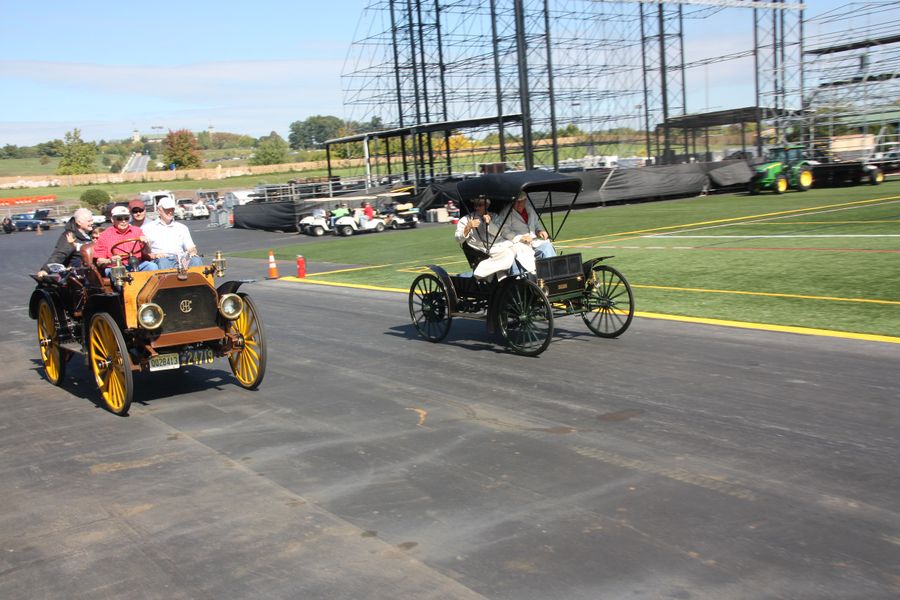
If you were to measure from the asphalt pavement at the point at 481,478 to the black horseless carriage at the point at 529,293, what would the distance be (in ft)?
1.38

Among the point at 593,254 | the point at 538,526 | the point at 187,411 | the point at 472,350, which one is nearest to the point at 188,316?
the point at 187,411

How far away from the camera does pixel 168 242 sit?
9.40 metres

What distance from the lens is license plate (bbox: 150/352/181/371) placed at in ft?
26.6

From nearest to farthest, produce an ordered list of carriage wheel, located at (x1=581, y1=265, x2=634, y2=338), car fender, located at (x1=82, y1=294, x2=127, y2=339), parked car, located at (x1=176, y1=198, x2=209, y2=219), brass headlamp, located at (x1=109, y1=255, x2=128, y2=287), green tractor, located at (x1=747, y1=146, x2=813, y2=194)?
1. brass headlamp, located at (x1=109, y1=255, x2=128, y2=287)
2. car fender, located at (x1=82, y1=294, x2=127, y2=339)
3. carriage wheel, located at (x1=581, y1=265, x2=634, y2=338)
4. green tractor, located at (x1=747, y1=146, x2=813, y2=194)
5. parked car, located at (x1=176, y1=198, x2=209, y2=219)

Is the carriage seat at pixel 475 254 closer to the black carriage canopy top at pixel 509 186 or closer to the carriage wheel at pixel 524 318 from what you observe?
the black carriage canopy top at pixel 509 186

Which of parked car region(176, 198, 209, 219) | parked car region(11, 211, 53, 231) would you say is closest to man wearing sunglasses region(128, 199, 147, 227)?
parked car region(11, 211, 53, 231)

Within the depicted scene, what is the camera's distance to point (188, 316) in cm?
824

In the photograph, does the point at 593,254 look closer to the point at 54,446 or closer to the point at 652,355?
the point at 652,355

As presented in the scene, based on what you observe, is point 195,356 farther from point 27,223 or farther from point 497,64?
point 27,223

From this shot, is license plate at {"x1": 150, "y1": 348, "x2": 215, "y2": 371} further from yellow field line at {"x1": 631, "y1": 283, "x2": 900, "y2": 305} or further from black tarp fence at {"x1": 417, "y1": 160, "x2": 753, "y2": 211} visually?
black tarp fence at {"x1": 417, "y1": 160, "x2": 753, "y2": 211}

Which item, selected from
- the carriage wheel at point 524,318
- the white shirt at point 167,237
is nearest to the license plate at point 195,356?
the white shirt at point 167,237

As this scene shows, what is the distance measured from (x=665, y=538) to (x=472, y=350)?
5.72 meters

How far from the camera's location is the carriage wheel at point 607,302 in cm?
997

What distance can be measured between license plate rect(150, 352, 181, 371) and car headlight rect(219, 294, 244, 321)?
62 cm
